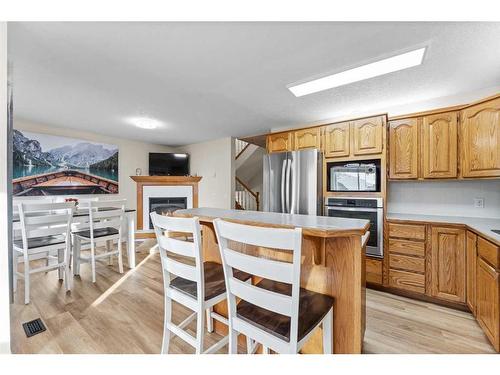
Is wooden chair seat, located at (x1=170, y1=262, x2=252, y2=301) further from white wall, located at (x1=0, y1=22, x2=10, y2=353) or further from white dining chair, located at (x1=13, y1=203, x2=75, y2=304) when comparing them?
white dining chair, located at (x1=13, y1=203, x2=75, y2=304)

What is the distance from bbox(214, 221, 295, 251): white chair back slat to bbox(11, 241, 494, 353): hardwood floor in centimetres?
118

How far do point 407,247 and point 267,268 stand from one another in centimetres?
229

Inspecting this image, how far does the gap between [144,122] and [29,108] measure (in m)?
1.70

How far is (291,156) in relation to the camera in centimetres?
315

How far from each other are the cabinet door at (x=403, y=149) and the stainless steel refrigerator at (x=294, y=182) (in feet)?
2.83

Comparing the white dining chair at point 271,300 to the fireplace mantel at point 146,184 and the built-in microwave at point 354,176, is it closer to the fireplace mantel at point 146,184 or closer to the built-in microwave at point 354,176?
the built-in microwave at point 354,176

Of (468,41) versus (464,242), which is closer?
(468,41)

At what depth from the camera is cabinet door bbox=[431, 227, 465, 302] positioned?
2.14 metres

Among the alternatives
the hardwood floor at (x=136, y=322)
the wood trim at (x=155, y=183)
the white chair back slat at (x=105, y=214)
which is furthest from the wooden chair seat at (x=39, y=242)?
the wood trim at (x=155, y=183)

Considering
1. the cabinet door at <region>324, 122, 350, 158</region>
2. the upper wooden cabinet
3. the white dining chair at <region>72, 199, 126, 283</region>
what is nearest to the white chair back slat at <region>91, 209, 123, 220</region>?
the white dining chair at <region>72, 199, 126, 283</region>

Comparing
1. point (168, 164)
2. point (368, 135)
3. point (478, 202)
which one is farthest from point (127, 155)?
point (478, 202)

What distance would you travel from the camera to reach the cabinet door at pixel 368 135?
261 centimetres

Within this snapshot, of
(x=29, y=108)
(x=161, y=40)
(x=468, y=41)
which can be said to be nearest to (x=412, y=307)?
(x=468, y=41)

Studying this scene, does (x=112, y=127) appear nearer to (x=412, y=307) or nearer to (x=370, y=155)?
(x=370, y=155)
